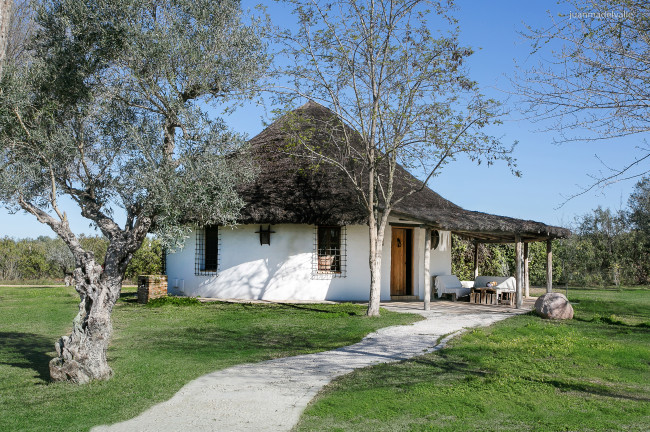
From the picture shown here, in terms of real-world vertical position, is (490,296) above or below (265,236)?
below

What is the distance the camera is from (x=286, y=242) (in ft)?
55.8

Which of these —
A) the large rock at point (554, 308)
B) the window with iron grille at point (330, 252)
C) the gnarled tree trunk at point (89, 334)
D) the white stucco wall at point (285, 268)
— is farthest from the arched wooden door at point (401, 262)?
the gnarled tree trunk at point (89, 334)

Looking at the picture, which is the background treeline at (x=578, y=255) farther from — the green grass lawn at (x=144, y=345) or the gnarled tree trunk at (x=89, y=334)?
the gnarled tree trunk at (x=89, y=334)

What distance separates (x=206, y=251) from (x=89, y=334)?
11098 mm

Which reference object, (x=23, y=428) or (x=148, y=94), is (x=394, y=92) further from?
(x=23, y=428)

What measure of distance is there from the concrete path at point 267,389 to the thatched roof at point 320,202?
4.71m

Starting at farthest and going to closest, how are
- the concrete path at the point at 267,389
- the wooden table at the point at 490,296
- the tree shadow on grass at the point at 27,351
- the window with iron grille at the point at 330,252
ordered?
the window with iron grille at the point at 330,252, the wooden table at the point at 490,296, the tree shadow on grass at the point at 27,351, the concrete path at the point at 267,389

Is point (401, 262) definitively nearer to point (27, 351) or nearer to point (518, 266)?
point (518, 266)

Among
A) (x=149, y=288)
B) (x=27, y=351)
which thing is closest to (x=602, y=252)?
(x=149, y=288)

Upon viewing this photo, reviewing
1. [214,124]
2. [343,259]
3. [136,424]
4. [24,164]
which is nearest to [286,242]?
[343,259]

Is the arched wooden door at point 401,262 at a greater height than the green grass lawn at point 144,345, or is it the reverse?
the arched wooden door at point 401,262

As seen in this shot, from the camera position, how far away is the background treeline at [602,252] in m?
27.4

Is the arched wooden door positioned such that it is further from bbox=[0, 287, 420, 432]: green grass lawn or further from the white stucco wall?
bbox=[0, 287, 420, 432]: green grass lawn

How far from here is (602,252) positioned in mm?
29156
